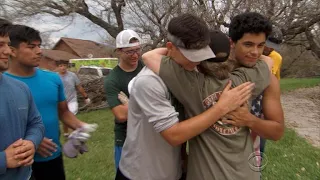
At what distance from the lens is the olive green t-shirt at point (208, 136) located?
73.5 inches

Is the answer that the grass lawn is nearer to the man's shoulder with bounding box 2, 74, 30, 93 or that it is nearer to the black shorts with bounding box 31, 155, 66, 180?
the black shorts with bounding box 31, 155, 66, 180

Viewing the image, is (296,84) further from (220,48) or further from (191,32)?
(191,32)

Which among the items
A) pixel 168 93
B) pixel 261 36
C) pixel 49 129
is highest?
pixel 261 36

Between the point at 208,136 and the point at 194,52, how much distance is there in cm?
48

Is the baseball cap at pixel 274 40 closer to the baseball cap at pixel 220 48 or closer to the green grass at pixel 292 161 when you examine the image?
the baseball cap at pixel 220 48

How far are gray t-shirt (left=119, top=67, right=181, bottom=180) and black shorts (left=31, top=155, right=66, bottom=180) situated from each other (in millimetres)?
1115

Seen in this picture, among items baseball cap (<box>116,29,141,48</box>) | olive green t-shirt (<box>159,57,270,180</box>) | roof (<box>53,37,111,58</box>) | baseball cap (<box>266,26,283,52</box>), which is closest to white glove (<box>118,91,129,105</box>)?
baseball cap (<box>116,29,141,48</box>)

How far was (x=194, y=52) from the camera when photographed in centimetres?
180

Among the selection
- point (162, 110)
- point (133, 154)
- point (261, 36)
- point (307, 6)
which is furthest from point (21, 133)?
point (307, 6)

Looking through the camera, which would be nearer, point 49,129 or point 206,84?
point 206,84

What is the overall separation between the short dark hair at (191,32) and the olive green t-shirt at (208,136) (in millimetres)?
168

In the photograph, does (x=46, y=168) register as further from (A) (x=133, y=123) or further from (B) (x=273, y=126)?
(B) (x=273, y=126)

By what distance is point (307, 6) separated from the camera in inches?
473

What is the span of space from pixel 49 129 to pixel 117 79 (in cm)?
76
